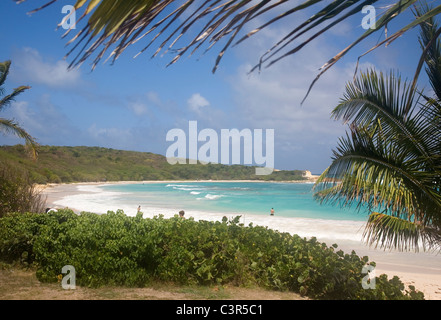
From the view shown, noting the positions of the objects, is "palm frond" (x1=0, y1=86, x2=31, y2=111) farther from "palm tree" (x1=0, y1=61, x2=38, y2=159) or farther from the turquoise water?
the turquoise water

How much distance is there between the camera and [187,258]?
4.96 metres

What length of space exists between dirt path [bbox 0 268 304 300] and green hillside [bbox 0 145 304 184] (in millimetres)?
55287

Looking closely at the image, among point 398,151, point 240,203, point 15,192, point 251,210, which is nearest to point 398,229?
point 398,151

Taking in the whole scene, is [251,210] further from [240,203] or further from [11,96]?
[11,96]

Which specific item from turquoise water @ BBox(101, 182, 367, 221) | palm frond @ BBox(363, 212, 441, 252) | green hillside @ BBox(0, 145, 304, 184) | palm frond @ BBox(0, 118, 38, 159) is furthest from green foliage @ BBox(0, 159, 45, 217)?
green hillside @ BBox(0, 145, 304, 184)

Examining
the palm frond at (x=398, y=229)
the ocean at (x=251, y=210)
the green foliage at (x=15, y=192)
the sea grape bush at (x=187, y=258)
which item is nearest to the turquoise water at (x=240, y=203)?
the ocean at (x=251, y=210)

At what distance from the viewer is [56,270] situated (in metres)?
5.00

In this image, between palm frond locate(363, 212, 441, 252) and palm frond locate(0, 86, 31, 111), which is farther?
palm frond locate(0, 86, 31, 111)

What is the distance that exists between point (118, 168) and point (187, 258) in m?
100

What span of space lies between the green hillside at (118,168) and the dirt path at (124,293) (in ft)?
181

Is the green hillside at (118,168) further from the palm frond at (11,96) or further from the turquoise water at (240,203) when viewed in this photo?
the palm frond at (11,96)

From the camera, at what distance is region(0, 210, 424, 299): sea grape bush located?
470 centimetres

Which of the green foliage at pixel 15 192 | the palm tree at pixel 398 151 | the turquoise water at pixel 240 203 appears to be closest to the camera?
the palm tree at pixel 398 151

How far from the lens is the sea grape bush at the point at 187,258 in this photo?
4.70 meters
